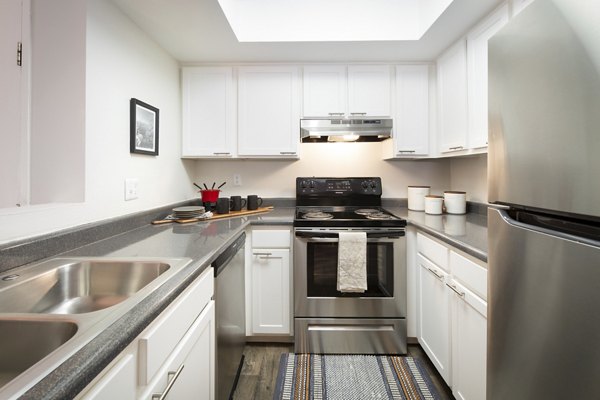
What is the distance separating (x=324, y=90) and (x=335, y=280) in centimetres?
154

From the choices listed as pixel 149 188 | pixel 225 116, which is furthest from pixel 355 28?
pixel 149 188

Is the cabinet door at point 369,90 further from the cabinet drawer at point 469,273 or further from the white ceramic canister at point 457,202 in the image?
the cabinet drawer at point 469,273

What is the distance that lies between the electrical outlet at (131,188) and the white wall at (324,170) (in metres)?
1.00

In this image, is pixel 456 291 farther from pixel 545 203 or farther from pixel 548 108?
pixel 548 108

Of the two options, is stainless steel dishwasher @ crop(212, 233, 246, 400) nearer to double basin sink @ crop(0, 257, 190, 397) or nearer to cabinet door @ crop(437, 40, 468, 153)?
double basin sink @ crop(0, 257, 190, 397)

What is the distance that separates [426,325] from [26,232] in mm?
2126

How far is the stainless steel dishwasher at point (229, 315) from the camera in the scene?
4.24 feet

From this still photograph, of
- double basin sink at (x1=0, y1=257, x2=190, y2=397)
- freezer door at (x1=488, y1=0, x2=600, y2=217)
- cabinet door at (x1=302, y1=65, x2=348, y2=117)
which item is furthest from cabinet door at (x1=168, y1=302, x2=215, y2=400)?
cabinet door at (x1=302, y1=65, x2=348, y2=117)

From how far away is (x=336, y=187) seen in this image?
2.53 meters

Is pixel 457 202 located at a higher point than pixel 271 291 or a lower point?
higher

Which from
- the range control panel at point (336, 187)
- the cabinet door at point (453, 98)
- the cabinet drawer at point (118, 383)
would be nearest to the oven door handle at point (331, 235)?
the range control panel at point (336, 187)

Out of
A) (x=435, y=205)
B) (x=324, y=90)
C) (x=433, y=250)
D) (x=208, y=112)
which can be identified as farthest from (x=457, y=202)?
(x=208, y=112)

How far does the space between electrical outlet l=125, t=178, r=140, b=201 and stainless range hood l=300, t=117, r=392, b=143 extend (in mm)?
1280

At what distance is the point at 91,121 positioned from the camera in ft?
4.43
